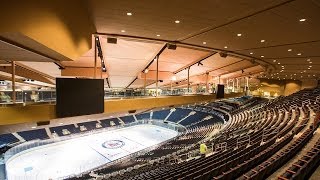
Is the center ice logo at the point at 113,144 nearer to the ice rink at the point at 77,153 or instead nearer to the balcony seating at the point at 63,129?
the ice rink at the point at 77,153

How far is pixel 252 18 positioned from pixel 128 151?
16.3m

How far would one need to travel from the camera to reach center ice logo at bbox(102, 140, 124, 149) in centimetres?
2062

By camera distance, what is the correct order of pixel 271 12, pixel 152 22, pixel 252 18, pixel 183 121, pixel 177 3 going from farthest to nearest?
pixel 183 121 → pixel 152 22 → pixel 252 18 → pixel 271 12 → pixel 177 3

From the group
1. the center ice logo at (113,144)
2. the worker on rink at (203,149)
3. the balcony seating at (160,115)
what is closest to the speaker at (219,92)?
the worker on rink at (203,149)

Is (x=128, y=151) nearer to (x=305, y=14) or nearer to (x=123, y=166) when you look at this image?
(x=123, y=166)

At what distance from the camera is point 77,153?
18328mm

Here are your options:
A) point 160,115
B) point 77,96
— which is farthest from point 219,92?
point 160,115

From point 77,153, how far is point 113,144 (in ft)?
12.3

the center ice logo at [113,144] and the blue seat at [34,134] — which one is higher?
the blue seat at [34,134]

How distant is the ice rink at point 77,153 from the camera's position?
1471cm

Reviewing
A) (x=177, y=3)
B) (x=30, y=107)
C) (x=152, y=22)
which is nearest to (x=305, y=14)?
(x=177, y=3)

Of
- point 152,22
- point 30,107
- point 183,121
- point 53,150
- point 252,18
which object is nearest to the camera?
point 252,18

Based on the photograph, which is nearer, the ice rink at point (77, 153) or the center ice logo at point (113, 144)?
the ice rink at point (77, 153)

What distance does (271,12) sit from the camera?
516 centimetres
